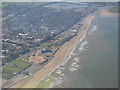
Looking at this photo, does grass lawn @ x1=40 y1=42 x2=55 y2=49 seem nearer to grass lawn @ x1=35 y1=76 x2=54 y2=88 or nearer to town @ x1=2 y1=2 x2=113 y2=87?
town @ x1=2 y1=2 x2=113 y2=87

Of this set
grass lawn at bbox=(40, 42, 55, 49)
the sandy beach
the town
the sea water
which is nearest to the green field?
the town

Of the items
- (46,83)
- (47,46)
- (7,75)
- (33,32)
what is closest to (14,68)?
(7,75)


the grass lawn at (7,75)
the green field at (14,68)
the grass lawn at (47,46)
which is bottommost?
the grass lawn at (7,75)

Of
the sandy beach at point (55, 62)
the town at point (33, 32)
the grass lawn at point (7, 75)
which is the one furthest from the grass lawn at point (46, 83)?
the grass lawn at point (7, 75)

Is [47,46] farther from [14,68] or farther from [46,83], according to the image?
[46,83]

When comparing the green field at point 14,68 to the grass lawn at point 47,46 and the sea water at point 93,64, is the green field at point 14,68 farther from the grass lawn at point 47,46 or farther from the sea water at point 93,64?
the grass lawn at point 47,46

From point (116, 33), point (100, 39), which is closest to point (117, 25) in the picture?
point (116, 33)
